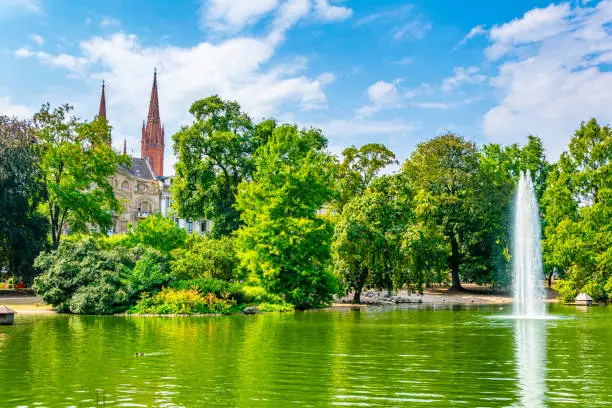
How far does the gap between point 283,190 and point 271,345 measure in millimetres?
21877

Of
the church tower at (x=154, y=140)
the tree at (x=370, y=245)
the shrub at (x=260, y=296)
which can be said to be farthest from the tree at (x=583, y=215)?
→ the church tower at (x=154, y=140)

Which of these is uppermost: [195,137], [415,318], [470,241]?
[195,137]

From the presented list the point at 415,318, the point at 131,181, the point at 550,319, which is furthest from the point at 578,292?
the point at 131,181

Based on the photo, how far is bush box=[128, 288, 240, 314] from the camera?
34594mm

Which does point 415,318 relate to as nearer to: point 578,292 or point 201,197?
point 578,292

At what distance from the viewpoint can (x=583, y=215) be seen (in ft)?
169

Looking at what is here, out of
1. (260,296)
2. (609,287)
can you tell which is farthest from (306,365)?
(609,287)

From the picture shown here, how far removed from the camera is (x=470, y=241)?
62156 mm

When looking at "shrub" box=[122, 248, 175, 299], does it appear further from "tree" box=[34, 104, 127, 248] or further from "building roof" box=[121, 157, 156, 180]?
"building roof" box=[121, 157, 156, 180]

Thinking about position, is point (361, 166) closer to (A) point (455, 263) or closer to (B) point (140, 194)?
(A) point (455, 263)

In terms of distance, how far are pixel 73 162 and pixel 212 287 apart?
1915 centimetres

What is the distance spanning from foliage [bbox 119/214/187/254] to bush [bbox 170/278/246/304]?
1290 cm

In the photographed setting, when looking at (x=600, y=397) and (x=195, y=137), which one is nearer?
(x=600, y=397)

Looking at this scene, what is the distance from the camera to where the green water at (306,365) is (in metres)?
12.2
